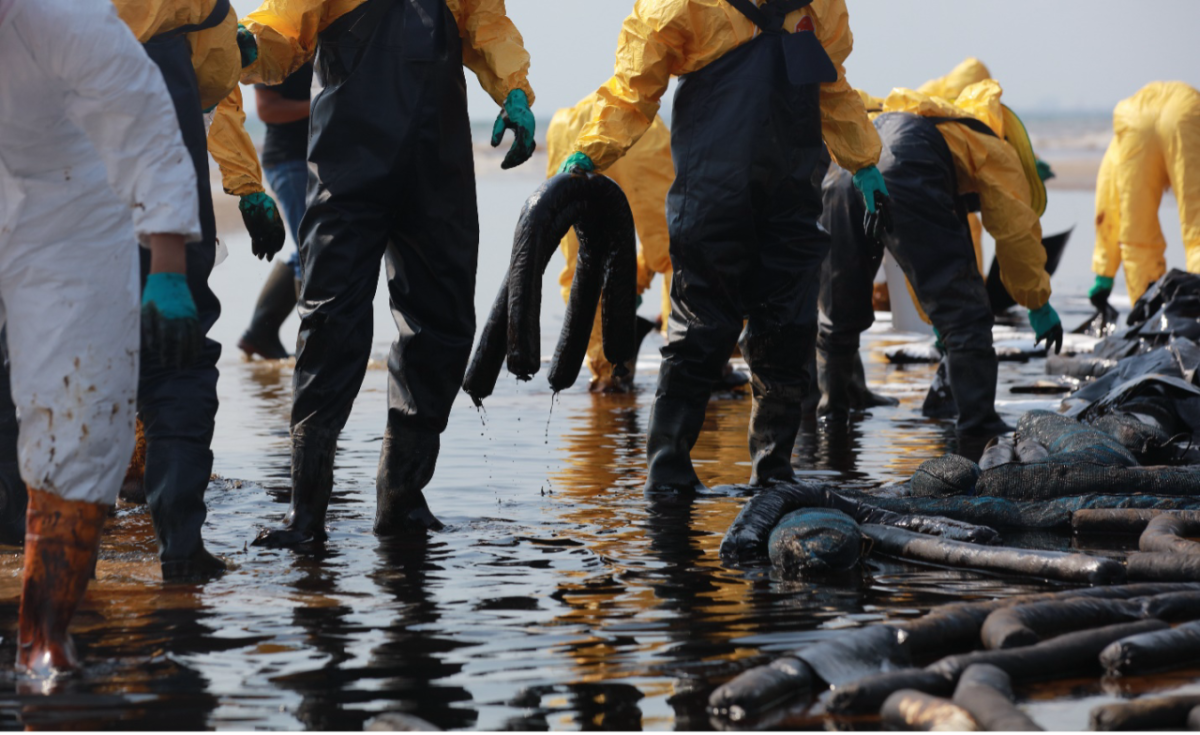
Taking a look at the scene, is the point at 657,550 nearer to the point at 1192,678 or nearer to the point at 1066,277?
the point at 1192,678

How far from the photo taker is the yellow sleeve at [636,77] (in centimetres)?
533

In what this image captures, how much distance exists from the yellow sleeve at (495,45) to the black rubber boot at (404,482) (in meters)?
1.15

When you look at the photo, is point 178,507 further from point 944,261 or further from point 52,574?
point 944,261

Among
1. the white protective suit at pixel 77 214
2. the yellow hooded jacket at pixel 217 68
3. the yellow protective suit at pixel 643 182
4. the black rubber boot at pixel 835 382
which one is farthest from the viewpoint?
the yellow protective suit at pixel 643 182

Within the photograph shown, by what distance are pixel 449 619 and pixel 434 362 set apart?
53.7 inches

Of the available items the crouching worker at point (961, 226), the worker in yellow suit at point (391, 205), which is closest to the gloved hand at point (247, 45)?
the worker in yellow suit at point (391, 205)

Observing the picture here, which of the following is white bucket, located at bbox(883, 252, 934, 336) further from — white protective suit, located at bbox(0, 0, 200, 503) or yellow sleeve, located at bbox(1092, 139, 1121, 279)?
white protective suit, located at bbox(0, 0, 200, 503)

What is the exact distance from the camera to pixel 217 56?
4.48 m

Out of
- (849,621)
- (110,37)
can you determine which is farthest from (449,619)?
(110,37)

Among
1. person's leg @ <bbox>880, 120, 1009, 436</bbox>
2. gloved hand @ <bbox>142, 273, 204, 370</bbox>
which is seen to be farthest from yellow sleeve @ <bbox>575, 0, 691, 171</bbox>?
gloved hand @ <bbox>142, 273, 204, 370</bbox>

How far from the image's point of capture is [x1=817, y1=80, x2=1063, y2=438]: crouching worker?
7.04 metres

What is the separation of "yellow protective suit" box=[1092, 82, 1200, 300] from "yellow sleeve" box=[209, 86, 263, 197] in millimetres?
7180

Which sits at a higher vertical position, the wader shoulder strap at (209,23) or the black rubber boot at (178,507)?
the wader shoulder strap at (209,23)

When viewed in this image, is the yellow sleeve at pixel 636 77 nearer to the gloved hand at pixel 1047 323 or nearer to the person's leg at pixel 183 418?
the person's leg at pixel 183 418
